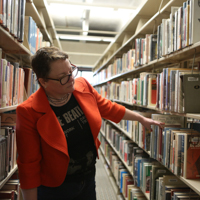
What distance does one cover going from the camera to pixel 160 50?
1720 mm

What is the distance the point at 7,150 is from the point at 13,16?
0.90 metres

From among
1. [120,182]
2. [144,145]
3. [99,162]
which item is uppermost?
[144,145]

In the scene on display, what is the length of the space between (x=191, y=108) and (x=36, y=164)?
966mm

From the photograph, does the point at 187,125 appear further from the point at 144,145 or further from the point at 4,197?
the point at 4,197

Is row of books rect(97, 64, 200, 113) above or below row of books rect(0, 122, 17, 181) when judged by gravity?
above

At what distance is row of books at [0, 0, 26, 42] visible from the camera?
1.20m

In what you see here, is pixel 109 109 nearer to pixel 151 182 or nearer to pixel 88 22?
pixel 151 182

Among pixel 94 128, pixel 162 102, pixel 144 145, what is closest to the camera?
pixel 94 128

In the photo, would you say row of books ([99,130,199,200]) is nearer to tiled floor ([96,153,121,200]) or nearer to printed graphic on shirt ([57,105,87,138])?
tiled floor ([96,153,121,200])

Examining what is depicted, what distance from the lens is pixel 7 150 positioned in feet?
4.64

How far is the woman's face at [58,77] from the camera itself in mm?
1154

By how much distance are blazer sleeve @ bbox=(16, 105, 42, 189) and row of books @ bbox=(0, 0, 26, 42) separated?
54 centimetres

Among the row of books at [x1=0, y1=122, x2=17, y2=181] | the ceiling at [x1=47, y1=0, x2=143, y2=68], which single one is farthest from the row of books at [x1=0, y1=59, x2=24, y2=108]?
the ceiling at [x1=47, y1=0, x2=143, y2=68]

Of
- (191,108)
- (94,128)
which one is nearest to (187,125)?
(191,108)
